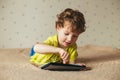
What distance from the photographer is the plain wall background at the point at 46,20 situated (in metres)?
2.08

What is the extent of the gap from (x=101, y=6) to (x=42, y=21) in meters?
0.46

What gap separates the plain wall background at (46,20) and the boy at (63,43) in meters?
0.55

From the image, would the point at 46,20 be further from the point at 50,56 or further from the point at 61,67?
the point at 61,67

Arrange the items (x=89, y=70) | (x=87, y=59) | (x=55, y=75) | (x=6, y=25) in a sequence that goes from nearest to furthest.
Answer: (x=55, y=75), (x=89, y=70), (x=87, y=59), (x=6, y=25)

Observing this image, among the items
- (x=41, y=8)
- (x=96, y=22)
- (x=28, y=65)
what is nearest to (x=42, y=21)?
(x=41, y=8)

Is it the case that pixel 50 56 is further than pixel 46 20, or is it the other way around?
pixel 46 20

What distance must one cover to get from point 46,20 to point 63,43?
2.13ft

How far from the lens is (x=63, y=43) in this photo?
1.51m

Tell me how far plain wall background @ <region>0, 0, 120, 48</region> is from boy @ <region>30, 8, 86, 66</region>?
0.55 meters

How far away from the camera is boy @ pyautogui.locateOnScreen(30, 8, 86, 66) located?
144 cm

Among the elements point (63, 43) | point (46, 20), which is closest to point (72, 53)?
point (63, 43)

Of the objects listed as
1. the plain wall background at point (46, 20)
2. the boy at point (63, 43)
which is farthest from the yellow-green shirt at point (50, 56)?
the plain wall background at point (46, 20)

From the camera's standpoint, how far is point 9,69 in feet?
4.37

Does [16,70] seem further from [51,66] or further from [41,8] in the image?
[41,8]
